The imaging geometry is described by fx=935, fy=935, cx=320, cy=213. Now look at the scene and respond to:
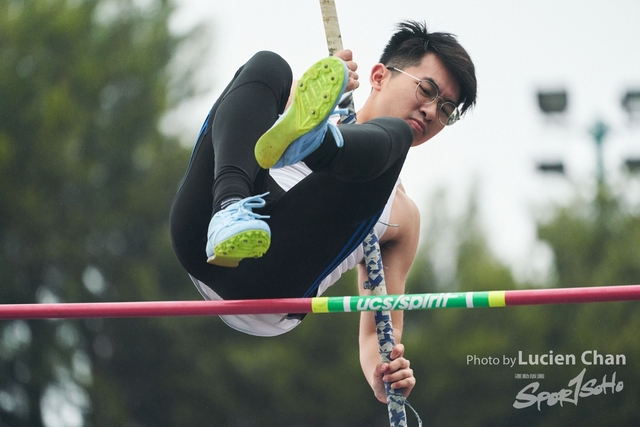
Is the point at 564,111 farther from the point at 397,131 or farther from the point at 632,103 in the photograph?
the point at 397,131

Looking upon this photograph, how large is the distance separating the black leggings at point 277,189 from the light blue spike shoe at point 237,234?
0.05 metres

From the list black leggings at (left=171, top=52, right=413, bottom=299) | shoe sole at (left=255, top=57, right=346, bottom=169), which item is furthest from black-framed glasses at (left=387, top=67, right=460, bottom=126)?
shoe sole at (left=255, top=57, right=346, bottom=169)

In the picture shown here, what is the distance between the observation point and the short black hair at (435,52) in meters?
2.57

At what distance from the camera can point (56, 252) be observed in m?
11.7

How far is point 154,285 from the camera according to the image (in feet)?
38.6

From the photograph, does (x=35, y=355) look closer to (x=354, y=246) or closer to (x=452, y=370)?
(x=452, y=370)

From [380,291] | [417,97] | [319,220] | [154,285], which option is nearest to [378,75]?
[417,97]

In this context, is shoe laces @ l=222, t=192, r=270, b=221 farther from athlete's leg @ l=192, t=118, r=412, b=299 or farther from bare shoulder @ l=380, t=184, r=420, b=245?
bare shoulder @ l=380, t=184, r=420, b=245

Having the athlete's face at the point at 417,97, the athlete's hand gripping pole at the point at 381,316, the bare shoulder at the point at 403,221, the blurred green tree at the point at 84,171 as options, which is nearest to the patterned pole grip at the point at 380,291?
the athlete's hand gripping pole at the point at 381,316

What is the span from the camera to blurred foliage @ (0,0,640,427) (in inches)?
435

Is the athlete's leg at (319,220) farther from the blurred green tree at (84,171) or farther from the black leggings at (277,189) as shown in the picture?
the blurred green tree at (84,171)

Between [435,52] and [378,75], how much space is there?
0.57ft

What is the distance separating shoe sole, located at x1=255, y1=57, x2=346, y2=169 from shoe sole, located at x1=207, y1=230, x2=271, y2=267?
142 millimetres

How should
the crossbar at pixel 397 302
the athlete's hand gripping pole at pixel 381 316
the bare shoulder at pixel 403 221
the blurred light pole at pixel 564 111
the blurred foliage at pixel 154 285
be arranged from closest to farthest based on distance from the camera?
the crossbar at pixel 397 302, the athlete's hand gripping pole at pixel 381 316, the bare shoulder at pixel 403 221, the blurred light pole at pixel 564 111, the blurred foliage at pixel 154 285
